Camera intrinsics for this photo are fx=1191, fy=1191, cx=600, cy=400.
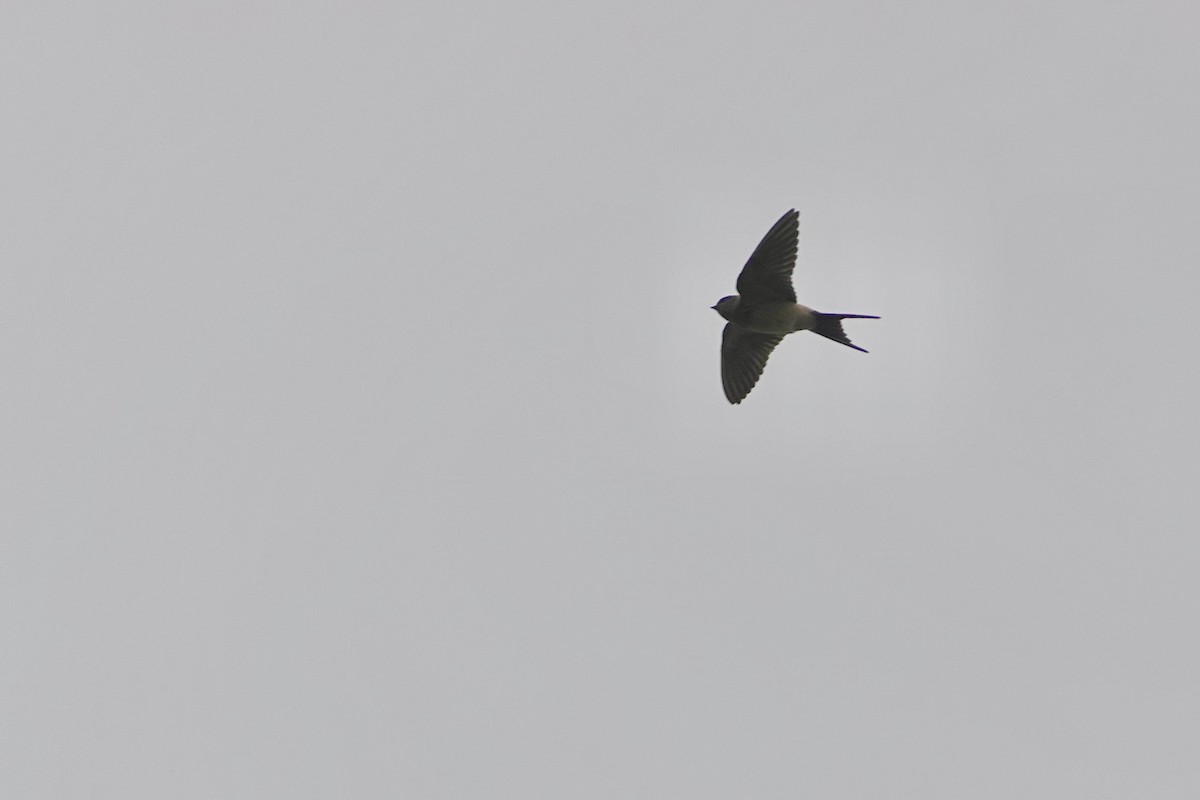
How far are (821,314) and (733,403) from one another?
158cm

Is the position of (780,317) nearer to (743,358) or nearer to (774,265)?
(774,265)

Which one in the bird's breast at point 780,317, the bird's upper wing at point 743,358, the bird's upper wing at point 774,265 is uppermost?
the bird's upper wing at point 774,265

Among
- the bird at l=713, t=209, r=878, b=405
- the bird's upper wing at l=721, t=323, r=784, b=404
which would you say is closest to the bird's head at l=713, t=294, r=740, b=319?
the bird at l=713, t=209, r=878, b=405

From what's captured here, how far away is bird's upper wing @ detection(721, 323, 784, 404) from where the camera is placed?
12.5m

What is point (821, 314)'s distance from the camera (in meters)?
11.4

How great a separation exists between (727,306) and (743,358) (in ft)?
3.04

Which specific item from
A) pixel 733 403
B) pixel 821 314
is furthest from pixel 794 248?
pixel 733 403

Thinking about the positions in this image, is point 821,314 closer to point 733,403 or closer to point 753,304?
point 753,304

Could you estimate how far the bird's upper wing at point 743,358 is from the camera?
12.5 metres

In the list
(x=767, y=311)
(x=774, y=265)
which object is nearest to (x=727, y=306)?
(x=767, y=311)

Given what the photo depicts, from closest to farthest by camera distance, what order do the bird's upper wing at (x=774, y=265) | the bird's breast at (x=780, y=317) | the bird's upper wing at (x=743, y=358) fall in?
the bird's upper wing at (x=774, y=265)
the bird's breast at (x=780, y=317)
the bird's upper wing at (x=743, y=358)

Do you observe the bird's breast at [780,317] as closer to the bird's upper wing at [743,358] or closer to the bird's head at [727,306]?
the bird's head at [727,306]

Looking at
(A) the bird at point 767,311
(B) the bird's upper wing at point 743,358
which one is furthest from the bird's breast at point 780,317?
(B) the bird's upper wing at point 743,358

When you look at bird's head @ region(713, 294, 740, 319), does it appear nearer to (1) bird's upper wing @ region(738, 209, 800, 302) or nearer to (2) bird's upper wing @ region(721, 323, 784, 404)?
(1) bird's upper wing @ region(738, 209, 800, 302)
